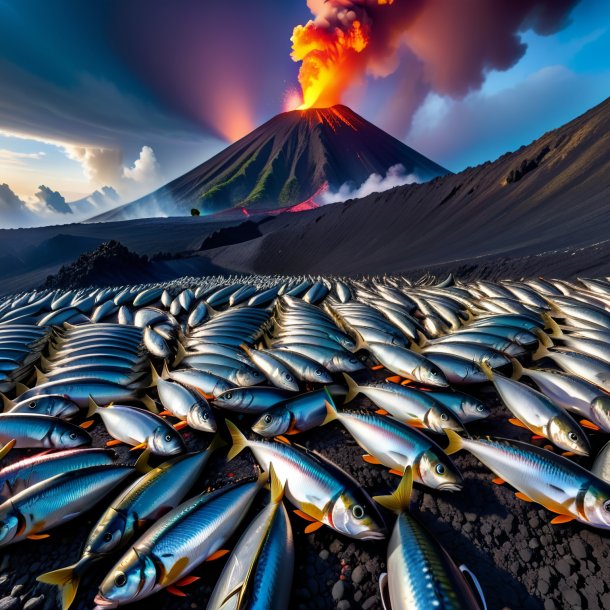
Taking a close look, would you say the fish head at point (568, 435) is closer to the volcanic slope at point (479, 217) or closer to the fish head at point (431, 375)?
the fish head at point (431, 375)

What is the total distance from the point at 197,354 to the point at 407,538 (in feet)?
13.3

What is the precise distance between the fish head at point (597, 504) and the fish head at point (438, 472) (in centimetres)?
81

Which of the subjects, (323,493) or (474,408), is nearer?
(323,493)

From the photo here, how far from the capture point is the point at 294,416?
3658 millimetres

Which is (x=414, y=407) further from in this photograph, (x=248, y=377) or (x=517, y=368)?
(x=248, y=377)

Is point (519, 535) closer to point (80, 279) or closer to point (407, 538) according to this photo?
point (407, 538)

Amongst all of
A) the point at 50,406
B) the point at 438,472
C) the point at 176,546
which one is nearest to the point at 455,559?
the point at 438,472

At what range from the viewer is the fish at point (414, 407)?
133 inches

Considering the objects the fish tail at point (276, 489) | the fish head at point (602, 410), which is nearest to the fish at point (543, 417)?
the fish head at point (602, 410)

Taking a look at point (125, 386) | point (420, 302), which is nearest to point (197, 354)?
point (125, 386)

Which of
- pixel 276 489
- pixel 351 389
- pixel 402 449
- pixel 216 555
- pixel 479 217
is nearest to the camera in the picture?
pixel 216 555

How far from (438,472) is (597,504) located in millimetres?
1011

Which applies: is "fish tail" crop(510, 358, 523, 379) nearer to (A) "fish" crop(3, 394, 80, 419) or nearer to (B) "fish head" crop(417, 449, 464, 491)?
(B) "fish head" crop(417, 449, 464, 491)

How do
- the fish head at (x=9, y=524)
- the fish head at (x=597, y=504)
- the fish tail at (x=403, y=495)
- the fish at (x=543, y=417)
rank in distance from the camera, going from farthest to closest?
1. the fish at (x=543, y=417)
2. the fish head at (x=9, y=524)
3. the fish tail at (x=403, y=495)
4. the fish head at (x=597, y=504)
